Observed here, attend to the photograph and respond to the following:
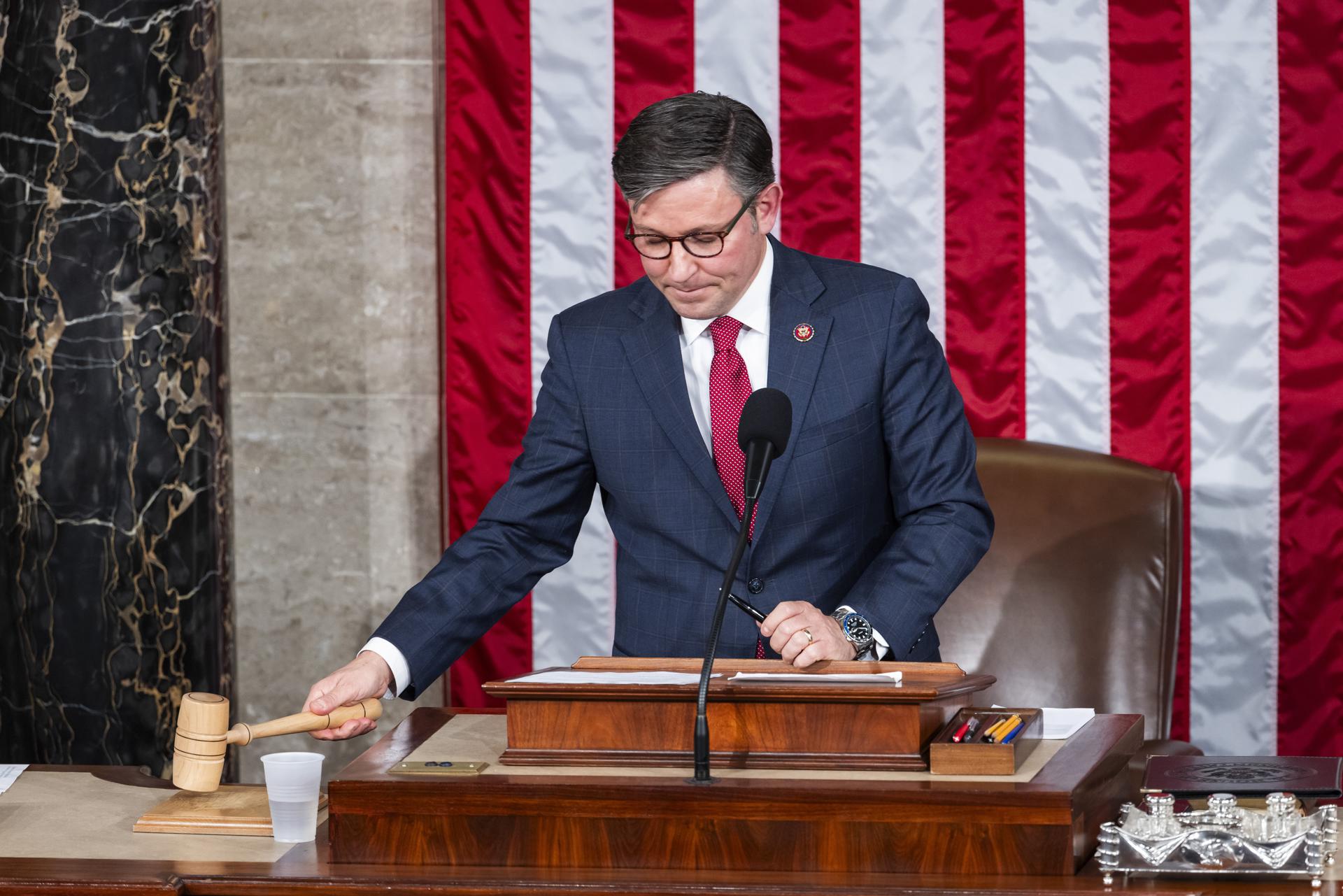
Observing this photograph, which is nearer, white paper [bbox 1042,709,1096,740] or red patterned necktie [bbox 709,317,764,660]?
white paper [bbox 1042,709,1096,740]

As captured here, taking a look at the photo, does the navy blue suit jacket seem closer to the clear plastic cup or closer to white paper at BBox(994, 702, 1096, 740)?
white paper at BBox(994, 702, 1096, 740)

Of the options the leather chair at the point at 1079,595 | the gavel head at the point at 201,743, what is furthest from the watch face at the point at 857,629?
the leather chair at the point at 1079,595

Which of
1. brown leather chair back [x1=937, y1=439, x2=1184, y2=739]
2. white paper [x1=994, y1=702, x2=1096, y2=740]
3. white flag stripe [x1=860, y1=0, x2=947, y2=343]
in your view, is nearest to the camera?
white paper [x1=994, y1=702, x2=1096, y2=740]

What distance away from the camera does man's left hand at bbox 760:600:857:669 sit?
1879mm

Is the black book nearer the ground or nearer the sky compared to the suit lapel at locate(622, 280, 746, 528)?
nearer the ground

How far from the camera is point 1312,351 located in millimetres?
3350

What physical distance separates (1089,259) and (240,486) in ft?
6.24

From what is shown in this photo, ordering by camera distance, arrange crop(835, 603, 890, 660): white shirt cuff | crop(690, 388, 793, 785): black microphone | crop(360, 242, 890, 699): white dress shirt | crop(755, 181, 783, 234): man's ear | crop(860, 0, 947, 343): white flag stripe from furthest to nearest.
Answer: crop(860, 0, 947, 343): white flag stripe < crop(360, 242, 890, 699): white dress shirt < crop(755, 181, 783, 234): man's ear < crop(835, 603, 890, 660): white shirt cuff < crop(690, 388, 793, 785): black microphone

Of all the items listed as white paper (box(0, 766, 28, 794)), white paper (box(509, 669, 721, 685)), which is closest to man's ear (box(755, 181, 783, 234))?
white paper (box(509, 669, 721, 685))

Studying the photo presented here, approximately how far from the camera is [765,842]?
1696 mm

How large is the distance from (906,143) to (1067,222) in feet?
1.21

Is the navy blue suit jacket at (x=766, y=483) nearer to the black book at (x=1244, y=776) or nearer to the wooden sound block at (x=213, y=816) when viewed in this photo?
the wooden sound block at (x=213, y=816)

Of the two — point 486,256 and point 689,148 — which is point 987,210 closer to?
point 486,256

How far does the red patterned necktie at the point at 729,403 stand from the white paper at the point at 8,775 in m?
1.00
